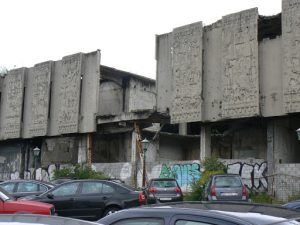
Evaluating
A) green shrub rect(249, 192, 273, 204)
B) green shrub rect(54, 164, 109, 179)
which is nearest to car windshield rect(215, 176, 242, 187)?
green shrub rect(249, 192, 273, 204)

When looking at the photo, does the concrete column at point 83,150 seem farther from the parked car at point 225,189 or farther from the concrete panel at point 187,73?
the parked car at point 225,189

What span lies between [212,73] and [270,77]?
4134mm

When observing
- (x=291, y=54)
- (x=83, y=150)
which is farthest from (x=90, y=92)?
(x=291, y=54)

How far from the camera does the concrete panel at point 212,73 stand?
31672mm

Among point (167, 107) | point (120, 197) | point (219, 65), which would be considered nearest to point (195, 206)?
point (120, 197)

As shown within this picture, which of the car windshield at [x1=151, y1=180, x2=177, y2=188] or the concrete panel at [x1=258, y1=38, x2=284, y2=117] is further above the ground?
the concrete panel at [x1=258, y1=38, x2=284, y2=117]

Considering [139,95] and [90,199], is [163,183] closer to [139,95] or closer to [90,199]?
[90,199]

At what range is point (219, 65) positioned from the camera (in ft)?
104

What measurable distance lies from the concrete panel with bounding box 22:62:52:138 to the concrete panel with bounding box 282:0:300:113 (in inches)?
796

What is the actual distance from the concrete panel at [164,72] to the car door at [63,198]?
18205mm

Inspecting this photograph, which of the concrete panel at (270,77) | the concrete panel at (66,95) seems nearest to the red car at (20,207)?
the concrete panel at (270,77)

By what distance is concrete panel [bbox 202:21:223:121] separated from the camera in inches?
1247

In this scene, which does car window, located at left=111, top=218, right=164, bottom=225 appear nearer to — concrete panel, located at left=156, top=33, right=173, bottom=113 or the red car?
the red car

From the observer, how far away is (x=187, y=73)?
32938mm
